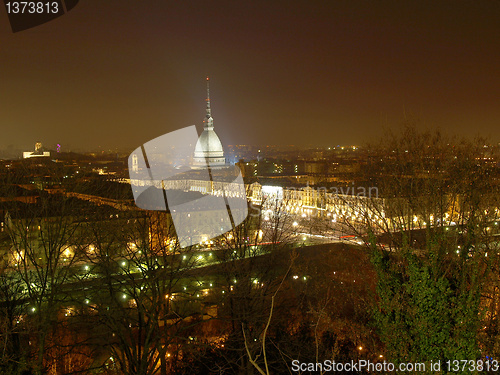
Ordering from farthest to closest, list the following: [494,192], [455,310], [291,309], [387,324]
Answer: [291,309] → [494,192] → [387,324] → [455,310]

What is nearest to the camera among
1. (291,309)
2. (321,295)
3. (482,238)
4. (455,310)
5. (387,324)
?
(455,310)

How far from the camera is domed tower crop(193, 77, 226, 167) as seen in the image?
177ft

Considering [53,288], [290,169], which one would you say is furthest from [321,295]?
[290,169]

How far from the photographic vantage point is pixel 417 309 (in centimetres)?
331

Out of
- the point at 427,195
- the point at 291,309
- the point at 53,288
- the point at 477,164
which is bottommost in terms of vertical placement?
the point at 291,309

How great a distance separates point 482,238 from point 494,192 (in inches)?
31.1

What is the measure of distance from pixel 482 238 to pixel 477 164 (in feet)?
4.78

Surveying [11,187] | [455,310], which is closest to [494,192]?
[455,310]

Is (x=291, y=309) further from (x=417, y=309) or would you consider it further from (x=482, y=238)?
(x=417, y=309)

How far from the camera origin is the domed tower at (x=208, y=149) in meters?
54.0

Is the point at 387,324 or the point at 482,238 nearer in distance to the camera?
the point at 387,324

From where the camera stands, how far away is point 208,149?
55969mm

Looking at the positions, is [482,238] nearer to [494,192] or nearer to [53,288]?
[494,192]

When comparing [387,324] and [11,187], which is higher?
[11,187]
